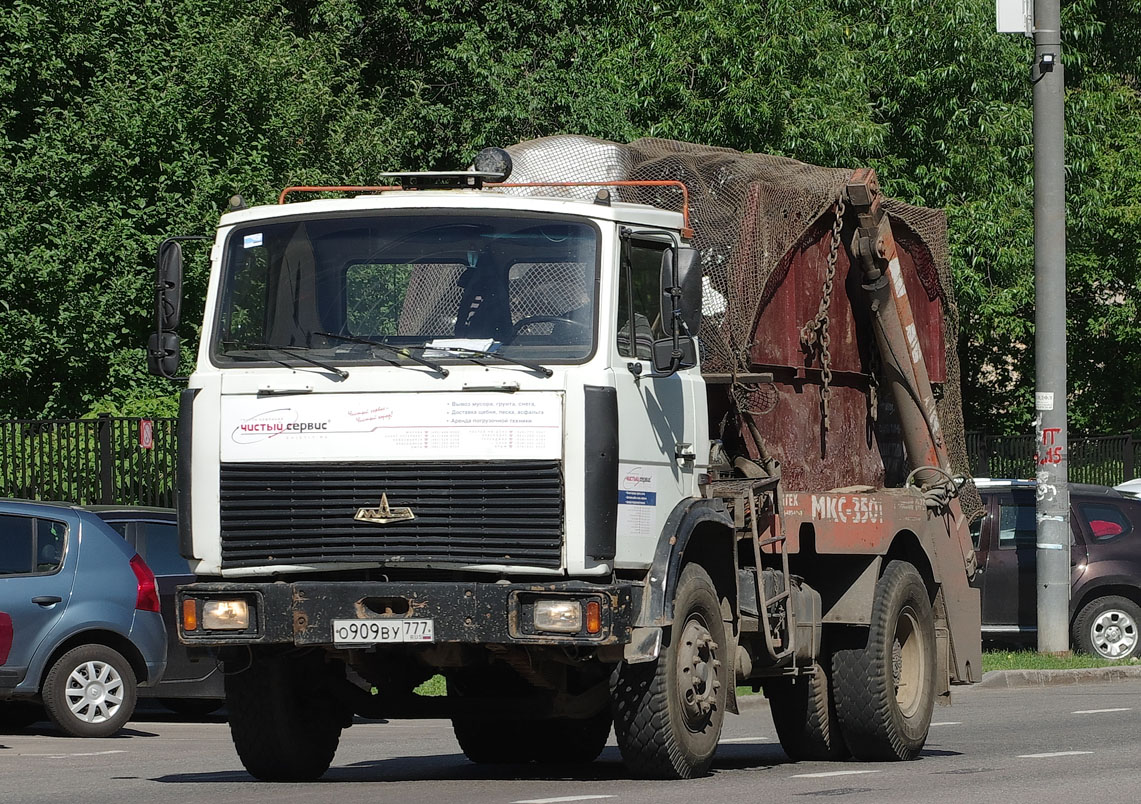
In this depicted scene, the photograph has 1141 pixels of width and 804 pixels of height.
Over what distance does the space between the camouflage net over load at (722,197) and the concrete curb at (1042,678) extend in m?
7.31

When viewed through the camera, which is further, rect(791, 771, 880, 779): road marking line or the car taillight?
the car taillight

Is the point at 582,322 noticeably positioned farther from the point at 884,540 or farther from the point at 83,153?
the point at 83,153

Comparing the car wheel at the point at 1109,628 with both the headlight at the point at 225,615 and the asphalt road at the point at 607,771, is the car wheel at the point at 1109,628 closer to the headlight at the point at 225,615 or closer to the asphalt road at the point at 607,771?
the asphalt road at the point at 607,771

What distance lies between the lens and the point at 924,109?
84.3 ft

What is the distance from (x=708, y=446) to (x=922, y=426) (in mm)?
2922

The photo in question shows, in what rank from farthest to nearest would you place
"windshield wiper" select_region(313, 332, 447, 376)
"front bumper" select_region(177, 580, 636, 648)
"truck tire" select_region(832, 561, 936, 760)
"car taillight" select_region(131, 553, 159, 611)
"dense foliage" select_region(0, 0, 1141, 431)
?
"dense foliage" select_region(0, 0, 1141, 431) → "car taillight" select_region(131, 553, 159, 611) → "truck tire" select_region(832, 561, 936, 760) → "windshield wiper" select_region(313, 332, 447, 376) → "front bumper" select_region(177, 580, 636, 648)

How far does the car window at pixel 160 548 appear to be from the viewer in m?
14.8

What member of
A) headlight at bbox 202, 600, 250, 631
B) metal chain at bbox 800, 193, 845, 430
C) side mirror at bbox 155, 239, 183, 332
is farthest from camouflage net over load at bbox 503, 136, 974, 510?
headlight at bbox 202, 600, 250, 631

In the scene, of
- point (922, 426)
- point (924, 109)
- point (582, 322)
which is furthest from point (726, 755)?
point (924, 109)

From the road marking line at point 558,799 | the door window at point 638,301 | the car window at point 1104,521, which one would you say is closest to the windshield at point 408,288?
the door window at point 638,301

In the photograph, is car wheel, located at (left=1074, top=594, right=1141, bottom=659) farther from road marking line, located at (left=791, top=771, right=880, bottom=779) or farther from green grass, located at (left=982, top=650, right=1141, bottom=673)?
road marking line, located at (left=791, top=771, right=880, bottom=779)

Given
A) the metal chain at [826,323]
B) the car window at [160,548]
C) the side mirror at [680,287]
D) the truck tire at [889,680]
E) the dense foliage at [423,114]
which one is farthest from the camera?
the dense foliage at [423,114]

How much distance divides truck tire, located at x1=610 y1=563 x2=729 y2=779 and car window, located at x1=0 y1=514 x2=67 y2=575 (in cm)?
587

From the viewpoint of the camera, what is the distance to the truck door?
28.9 ft
